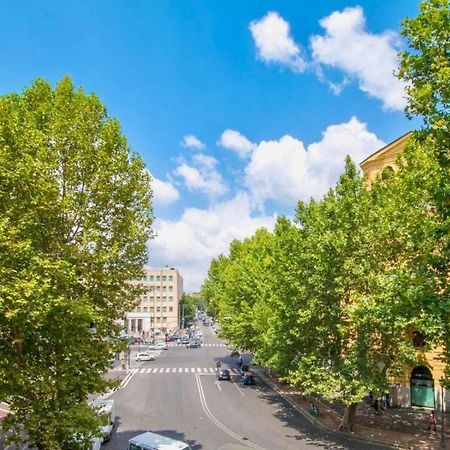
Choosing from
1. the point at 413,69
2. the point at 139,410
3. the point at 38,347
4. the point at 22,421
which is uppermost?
the point at 413,69

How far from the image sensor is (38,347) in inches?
587

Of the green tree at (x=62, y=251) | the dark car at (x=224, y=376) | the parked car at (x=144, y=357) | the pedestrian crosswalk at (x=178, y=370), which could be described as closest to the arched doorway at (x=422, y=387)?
the dark car at (x=224, y=376)

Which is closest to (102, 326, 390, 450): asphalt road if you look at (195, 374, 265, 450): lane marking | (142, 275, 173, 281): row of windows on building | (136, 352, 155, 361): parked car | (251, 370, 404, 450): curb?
(195, 374, 265, 450): lane marking

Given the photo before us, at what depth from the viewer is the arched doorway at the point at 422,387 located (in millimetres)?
32875

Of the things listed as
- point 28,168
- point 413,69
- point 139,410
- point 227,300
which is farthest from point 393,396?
point 28,168

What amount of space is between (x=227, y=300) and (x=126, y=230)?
125ft

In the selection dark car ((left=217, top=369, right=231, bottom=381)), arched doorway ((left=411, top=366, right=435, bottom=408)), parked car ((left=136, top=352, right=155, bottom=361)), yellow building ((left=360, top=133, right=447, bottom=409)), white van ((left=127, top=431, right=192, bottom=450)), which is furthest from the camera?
parked car ((left=136, top=352, right=155, bottom=361))

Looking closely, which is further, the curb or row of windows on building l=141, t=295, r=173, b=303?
row of windows on building l=141, t=295, r=173, b=303

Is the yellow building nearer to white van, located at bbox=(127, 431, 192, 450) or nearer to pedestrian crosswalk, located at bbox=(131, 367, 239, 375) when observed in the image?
white van, located at bbox=(127, 431, 192, 450)

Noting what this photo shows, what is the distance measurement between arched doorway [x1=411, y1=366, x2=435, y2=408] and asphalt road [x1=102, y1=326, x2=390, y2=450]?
29.2 feet

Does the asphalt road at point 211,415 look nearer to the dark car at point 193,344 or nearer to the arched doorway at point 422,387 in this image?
the arched doorway at point 422,387

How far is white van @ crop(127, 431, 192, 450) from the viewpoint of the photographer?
63.6 feet

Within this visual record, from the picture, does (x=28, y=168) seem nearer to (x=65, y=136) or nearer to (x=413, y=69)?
(x=65, y=136)

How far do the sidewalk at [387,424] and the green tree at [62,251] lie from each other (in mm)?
17469
